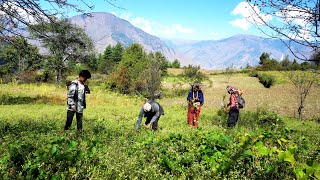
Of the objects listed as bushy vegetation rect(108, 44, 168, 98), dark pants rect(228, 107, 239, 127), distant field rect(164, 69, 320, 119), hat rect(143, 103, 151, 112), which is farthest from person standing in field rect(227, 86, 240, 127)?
bushy vegetation rect(108, 44, 168, 98)

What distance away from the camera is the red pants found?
14.1 meters

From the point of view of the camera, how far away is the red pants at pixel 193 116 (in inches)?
557

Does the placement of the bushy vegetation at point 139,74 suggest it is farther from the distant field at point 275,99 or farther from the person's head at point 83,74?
the person's head at point 83,74

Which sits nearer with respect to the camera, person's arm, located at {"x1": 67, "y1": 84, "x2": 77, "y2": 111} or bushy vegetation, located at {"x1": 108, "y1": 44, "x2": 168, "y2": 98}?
person's arm, located at {"x1": 67, "y1": 84, "x2": 77, "y2": 111}

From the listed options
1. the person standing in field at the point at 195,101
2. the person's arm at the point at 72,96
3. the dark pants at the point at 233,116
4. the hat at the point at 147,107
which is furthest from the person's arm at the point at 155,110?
the dark pants at the point at 233,116

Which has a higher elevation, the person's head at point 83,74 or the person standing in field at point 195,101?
the person's head at point 83,74

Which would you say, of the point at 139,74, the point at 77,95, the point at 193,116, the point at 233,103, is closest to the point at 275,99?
the point at 139,74

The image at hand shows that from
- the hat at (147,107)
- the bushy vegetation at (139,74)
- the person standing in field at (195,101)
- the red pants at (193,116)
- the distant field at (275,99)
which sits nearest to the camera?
the hat at (147,107)

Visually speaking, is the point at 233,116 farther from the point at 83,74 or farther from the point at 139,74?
the point at 139,74

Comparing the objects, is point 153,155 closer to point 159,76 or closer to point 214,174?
point 214,174

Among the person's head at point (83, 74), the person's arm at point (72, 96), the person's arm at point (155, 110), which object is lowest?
the person's arm at point (155, 110)

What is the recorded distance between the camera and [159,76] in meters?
42.3

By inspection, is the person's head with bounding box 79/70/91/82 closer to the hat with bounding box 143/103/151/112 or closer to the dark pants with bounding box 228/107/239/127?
the hat with bounding box 143/103/151/112

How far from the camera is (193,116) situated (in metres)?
14.6
